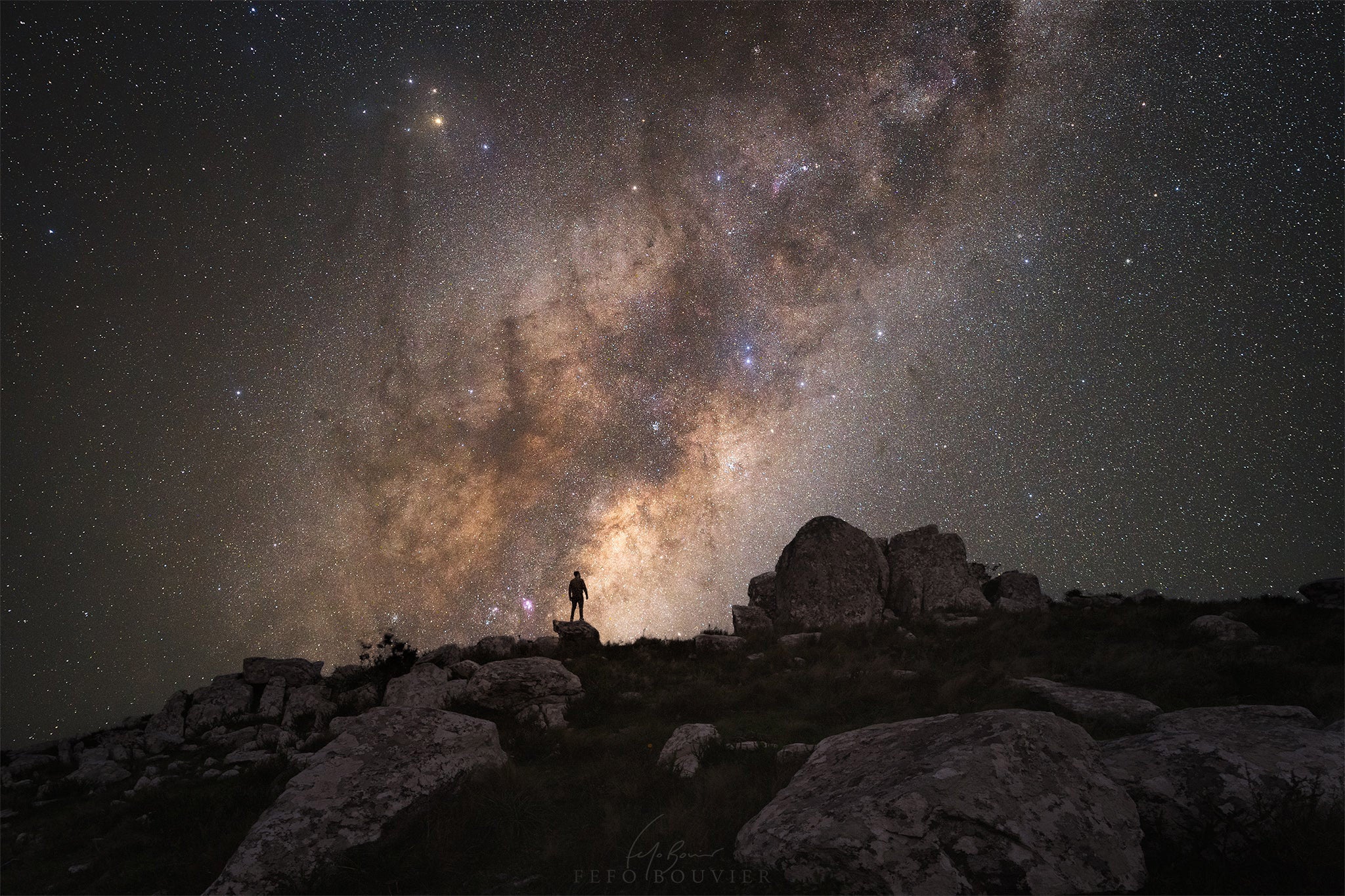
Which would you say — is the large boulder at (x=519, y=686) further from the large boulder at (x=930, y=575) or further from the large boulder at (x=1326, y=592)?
the large boulder at (x=1326, y=592)

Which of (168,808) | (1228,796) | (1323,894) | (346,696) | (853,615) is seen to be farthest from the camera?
(853,615)

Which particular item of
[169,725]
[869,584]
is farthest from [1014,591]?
[169,725]

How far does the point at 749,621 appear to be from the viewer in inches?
879

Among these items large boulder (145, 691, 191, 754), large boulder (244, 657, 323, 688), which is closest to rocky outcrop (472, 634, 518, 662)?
large boulder (244, 657, 323, 688)

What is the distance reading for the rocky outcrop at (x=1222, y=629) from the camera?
13.3 m

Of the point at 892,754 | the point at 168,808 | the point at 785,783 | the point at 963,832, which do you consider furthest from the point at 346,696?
the point at 963,832

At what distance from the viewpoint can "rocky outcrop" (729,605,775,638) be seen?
2108 cm

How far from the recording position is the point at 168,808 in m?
9.42

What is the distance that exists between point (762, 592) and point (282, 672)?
1777 centimetres

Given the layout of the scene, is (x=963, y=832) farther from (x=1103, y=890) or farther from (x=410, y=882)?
(x=410, y=882)

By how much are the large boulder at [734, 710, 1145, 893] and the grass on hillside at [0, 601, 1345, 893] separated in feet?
1.00

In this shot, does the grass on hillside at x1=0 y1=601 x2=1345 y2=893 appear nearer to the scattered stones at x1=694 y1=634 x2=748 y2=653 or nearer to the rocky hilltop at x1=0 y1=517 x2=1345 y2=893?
the rocky hilltop at x1=0 y1=517 x2=1345 y2=893

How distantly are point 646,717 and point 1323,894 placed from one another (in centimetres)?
921

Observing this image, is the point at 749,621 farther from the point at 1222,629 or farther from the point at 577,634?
the point at 1222,629
